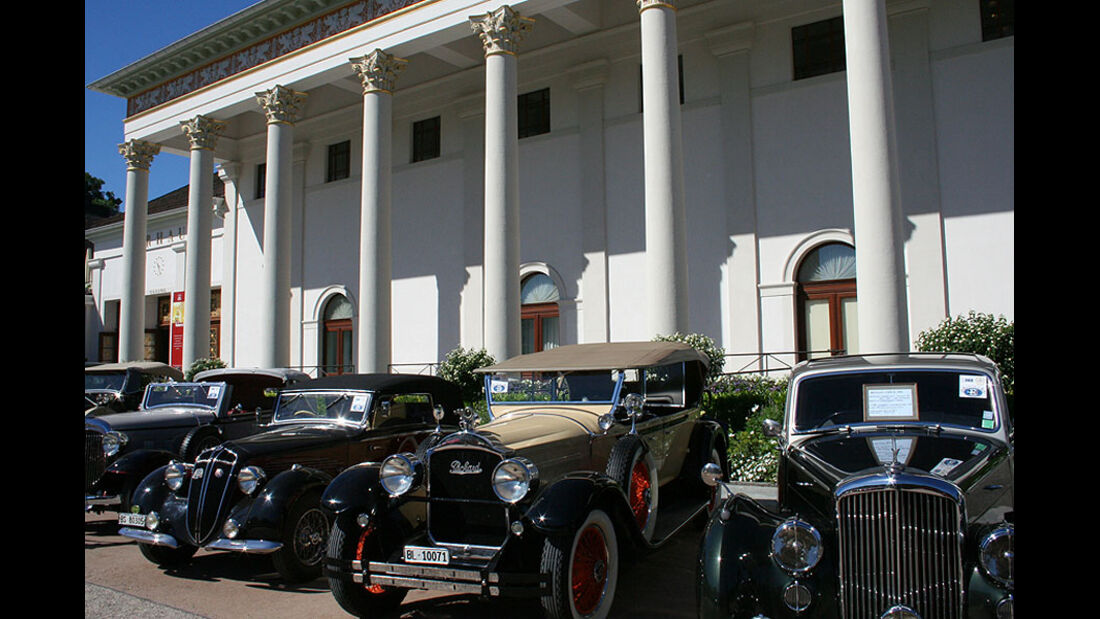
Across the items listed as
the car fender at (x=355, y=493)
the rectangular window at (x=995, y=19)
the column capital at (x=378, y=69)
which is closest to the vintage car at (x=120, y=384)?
the car fender at (x=355, y=493)

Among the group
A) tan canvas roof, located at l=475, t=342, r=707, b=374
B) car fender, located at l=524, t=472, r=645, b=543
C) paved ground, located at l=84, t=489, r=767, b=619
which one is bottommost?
paved ground, located at l=84, t=489, r=767, b=619

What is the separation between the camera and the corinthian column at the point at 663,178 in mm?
13562

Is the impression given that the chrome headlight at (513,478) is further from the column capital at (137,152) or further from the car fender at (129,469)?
the column capital at (137,152)

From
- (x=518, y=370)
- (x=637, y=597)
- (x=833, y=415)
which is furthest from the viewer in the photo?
(x=518, y=370)

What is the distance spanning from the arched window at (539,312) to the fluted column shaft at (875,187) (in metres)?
8.94

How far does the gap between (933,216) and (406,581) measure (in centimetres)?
1357

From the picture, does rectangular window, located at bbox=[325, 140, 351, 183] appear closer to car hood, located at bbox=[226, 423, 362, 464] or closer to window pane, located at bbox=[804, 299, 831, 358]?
window pane, located at bbox=[804, 299, 831, 358]

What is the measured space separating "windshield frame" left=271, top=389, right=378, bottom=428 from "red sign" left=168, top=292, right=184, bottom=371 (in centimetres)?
2143

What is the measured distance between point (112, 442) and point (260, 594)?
12.9ft

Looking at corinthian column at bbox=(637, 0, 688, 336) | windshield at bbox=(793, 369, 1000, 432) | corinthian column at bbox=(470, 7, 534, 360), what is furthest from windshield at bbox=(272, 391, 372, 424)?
corinthian column at bbox=(470, 7, 534, 360)

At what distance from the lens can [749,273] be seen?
1630 centimetres

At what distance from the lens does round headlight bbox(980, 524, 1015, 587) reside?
3.09 m

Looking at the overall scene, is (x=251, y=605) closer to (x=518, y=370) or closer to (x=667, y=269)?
(x=518, y=370)
